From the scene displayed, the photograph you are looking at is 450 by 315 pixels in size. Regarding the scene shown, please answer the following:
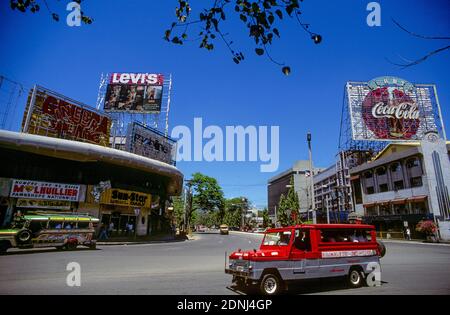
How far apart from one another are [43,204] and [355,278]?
1005 inches

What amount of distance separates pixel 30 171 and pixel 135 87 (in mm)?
18940

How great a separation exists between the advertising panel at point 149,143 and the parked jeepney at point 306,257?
2737cm

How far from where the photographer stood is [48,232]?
17094 mm

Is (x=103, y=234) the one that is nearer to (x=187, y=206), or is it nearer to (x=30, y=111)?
(x=30, y=111)

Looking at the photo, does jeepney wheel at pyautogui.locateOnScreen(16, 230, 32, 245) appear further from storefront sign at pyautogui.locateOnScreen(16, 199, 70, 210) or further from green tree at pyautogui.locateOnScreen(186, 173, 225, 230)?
green tree at pyautogui.locateOnScreen(186, 173, 225, 230)

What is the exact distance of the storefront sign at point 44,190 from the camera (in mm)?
22719

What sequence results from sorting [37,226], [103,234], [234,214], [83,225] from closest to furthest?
1. [37,226]
2. [83,225]
3. [103,234]
4. [234,214]

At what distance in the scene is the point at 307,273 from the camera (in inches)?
307

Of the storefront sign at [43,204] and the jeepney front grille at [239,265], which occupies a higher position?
the storefront sign at [43,204]

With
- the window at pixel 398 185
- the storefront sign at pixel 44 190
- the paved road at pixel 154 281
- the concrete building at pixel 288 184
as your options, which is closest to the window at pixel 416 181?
the window at pixel 398 185

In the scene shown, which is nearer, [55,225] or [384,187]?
[55,225]

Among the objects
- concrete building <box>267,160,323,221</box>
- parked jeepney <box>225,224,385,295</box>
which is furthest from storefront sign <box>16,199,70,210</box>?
concrete building <box>267,160,323,221</box>

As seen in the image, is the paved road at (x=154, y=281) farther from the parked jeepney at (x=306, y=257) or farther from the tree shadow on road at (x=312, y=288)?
the parked jeepney at (x=306, y=257)

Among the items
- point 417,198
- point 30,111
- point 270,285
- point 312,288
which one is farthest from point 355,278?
point 417,198
